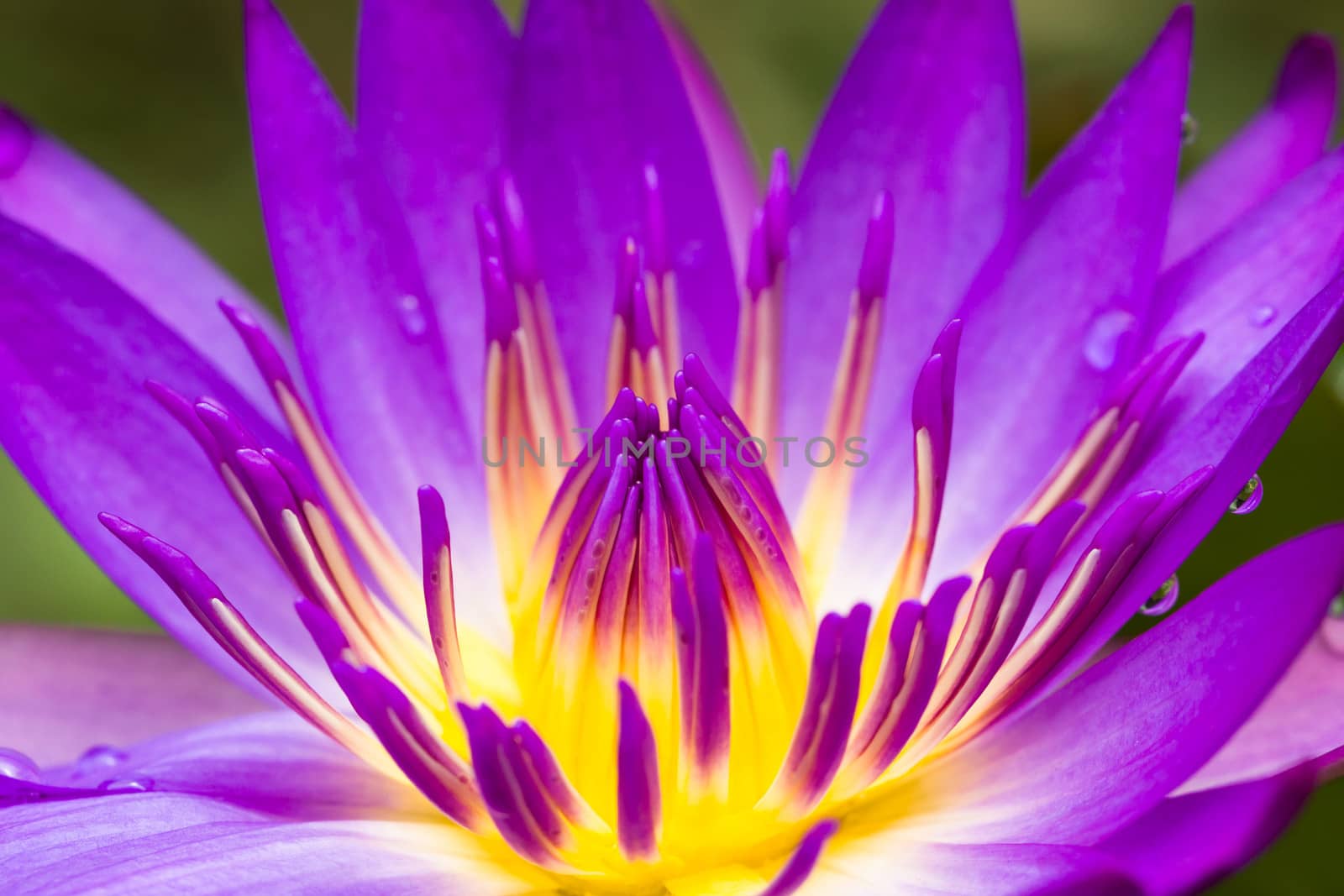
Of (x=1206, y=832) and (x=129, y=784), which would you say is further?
(x=129, y=784)

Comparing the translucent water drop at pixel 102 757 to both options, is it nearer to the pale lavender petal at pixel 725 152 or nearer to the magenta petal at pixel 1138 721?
the magenta petal at pixel 1138 721

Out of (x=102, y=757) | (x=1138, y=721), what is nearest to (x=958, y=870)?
(x=1138, y=721)

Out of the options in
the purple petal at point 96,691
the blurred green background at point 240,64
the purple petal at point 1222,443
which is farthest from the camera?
the blurred green background at point 240,64

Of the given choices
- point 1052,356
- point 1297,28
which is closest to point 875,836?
point 1052,356

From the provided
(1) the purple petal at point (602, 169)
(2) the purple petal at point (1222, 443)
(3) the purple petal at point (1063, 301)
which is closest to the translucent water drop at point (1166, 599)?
(2) the purple petal at point (1222, 443)

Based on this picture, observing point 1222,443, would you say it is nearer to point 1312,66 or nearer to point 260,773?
point 1312,66

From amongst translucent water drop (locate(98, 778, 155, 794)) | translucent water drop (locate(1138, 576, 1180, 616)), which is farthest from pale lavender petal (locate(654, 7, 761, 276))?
translucent water drop (locate(98, 778, 155, 794))

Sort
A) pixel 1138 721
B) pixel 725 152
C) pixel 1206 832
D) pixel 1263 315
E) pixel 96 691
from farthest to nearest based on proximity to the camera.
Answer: pixel 725 152
pixel 96 691
pixel 1263 315
pixel 1138 721
pixel 1206 832

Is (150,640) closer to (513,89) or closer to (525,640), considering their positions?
(525,640)
